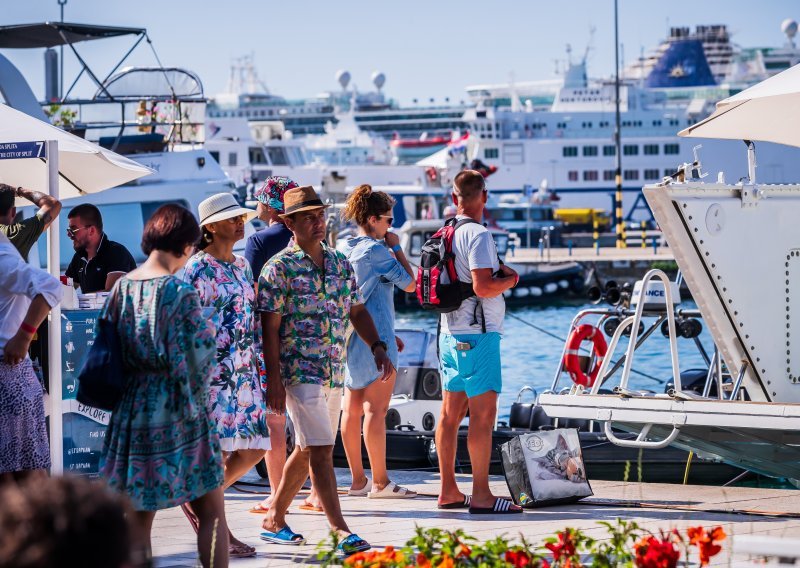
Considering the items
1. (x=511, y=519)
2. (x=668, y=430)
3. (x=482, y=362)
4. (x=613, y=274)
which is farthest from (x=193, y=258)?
(x=613, y=274)

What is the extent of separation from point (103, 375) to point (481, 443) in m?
2.90

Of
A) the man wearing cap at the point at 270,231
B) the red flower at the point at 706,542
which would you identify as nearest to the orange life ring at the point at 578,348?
the man wearing cap at the point at 270,231

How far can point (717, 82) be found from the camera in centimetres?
13975

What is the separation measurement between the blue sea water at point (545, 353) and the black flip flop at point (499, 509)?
1011cm

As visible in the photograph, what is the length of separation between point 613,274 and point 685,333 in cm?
3762

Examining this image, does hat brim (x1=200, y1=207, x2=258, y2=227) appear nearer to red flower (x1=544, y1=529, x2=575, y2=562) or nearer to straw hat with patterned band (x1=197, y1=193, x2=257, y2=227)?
straw hat with patterned band (x1=197, y1=193, x2=257, y2=227)

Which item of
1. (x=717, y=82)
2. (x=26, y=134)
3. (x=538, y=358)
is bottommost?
(x=538, y=358)

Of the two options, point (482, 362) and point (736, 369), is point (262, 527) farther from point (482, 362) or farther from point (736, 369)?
point (736, 369)

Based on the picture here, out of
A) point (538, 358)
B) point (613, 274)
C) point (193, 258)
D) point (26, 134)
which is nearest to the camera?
point (193, 258)

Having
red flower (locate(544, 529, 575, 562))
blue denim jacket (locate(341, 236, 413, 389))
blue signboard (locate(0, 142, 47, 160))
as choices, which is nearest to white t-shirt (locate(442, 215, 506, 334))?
blue denim jacket (locate(341, 236, 413, 389))

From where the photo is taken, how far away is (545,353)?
30.2m

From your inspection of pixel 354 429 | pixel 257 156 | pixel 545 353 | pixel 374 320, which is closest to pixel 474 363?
pixel 374 320

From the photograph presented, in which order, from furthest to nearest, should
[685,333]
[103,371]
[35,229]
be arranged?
[685,333] < [35,229] < [103,371]

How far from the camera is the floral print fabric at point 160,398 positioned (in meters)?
4.46
